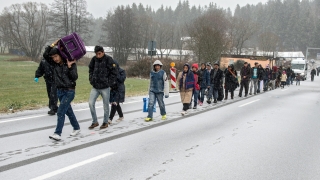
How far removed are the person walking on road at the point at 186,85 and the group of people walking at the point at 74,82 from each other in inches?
100

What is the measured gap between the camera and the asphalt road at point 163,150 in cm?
486

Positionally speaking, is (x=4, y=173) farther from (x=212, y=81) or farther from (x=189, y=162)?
Result: (x=212, y=81)

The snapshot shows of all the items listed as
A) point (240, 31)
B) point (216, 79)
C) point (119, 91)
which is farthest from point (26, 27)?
point (119, 91)

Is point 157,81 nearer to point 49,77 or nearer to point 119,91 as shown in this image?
point 119,91

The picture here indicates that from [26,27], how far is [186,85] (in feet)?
211

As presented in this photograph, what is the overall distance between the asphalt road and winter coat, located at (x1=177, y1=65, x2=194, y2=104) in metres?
1.15

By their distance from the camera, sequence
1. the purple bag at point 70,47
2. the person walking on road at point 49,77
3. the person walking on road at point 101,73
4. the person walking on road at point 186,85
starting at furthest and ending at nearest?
the person walking on road at point 186,85 < the person walking on road at point 49,77 < the person walking on road at point 101,73 < the purple bag at point 70,47

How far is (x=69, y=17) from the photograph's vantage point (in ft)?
195

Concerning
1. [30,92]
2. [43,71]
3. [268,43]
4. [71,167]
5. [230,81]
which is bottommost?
[30,92]

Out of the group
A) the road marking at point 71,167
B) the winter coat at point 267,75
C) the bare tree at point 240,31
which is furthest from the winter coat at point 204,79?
the bare tree at point 240,31

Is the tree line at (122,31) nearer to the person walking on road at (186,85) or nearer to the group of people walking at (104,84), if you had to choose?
the group of people walking at (104,84)

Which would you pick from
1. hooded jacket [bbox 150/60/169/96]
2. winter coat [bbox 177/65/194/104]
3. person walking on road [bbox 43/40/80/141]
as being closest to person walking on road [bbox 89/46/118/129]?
person walking on road [bbox 43/40/80/141]

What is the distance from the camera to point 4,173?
458cm

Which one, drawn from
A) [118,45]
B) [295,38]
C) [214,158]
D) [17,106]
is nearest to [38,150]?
[214,158]
